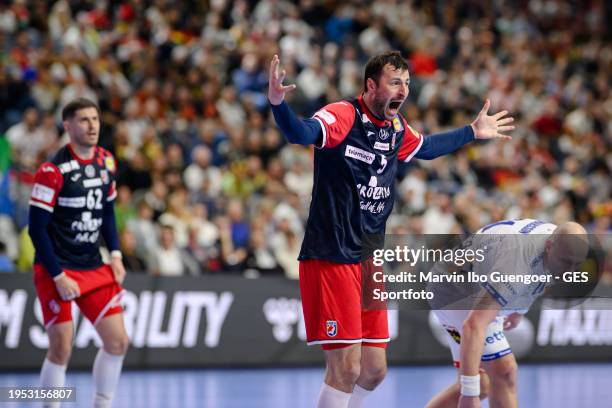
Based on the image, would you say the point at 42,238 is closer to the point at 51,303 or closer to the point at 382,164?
the point at 51,303

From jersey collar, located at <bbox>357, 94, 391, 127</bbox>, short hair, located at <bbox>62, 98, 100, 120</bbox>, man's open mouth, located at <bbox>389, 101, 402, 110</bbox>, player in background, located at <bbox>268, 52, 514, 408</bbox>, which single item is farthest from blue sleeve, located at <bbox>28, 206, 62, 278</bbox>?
man's open mouth, located at <bbox>389, 101, 402, 110</bbox>

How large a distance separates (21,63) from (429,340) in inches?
315

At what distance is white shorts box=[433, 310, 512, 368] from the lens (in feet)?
22.4

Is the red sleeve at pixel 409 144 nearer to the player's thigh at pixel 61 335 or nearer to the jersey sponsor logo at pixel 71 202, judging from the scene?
the jersey sponsor logo at pixel 71 202

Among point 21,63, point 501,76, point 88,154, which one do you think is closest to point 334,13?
point 501,76

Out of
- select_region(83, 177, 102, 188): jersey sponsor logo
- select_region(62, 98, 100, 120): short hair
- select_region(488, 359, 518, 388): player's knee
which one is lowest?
select_region(488, 359, 518, 388): player's knee

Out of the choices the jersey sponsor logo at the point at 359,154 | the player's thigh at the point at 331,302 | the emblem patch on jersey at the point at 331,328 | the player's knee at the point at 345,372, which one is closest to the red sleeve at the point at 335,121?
the jersey sponsor logo at the point at 359,154

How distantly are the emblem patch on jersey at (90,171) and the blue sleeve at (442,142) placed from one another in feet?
9.05

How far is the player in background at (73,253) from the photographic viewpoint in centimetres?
773

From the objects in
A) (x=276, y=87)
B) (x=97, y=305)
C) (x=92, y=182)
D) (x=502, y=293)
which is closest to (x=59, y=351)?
(x=97, y=305)

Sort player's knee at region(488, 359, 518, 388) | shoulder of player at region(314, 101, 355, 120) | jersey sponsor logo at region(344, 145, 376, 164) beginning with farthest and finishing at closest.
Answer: player's knee at region(488, 359, 518, 388) < jersey sponsor logo at region(344, 145, 376, 164) < shoulder of player at region(314, 101, 355, 120)

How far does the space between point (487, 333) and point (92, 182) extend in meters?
3.50

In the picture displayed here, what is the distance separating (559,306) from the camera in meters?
14.9

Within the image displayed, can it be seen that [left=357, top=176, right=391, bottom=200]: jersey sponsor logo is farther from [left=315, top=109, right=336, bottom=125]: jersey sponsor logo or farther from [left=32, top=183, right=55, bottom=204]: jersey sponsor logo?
[left=32, top=183, right=55, bottom=204]: jersey sponsor logo
